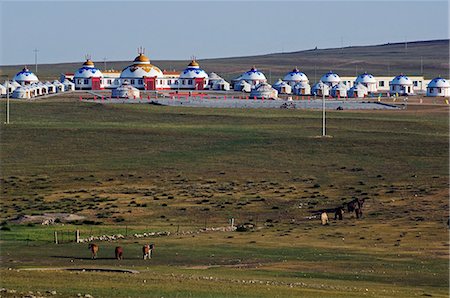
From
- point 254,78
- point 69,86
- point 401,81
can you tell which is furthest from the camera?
point 401,81

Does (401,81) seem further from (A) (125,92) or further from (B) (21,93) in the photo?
(B) (21,93)

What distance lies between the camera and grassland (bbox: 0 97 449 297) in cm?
4159

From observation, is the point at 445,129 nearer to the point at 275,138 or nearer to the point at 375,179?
the point at 275,138

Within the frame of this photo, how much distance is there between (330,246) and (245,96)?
12338 cm

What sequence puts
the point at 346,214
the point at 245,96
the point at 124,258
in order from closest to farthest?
1. the point at 124,258
2. the point at 346,214
3. the point at 245,96

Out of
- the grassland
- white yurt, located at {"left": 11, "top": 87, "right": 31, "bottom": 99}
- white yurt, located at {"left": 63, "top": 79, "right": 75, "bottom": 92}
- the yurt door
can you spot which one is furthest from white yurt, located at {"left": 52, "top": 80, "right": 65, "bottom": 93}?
the grassland

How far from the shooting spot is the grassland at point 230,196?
41.6 meters

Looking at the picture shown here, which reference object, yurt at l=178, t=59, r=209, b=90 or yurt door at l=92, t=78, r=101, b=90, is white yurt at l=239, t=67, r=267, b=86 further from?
yurt door at l=92, t=78, r=101, b=90

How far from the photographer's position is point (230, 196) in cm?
7644

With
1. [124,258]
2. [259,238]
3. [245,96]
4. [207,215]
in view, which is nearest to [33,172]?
[207,215]

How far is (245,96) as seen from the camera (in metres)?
177

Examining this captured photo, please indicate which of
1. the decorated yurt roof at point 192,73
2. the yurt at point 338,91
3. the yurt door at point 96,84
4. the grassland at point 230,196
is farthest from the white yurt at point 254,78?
the grassland at point 230,196

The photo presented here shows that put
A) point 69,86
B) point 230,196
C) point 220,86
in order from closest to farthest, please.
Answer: point 230,196 < point 69,86 < point 220,86

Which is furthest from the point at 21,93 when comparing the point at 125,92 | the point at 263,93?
the point at 263,93
